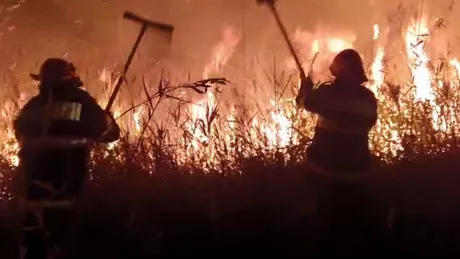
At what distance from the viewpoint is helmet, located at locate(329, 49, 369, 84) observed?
A: 5.26 metres

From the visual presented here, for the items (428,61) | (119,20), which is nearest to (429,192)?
(428,61)

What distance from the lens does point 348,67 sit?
5.26 meters

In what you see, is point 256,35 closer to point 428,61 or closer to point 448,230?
point 428,61

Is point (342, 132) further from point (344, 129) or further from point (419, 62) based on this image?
point (419, 62)

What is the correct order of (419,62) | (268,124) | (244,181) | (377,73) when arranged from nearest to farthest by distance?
(244,181) < (268,124) < (419,62) < (377,73)

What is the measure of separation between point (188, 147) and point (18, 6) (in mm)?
6064

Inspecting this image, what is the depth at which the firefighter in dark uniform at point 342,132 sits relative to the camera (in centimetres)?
526

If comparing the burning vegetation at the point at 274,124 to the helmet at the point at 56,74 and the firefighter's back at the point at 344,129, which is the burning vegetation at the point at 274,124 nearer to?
the helmet at the point at 56,74

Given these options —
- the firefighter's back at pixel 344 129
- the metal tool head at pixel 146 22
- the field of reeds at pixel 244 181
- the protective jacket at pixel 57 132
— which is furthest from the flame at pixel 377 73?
the protective jacket at pixel 57 132

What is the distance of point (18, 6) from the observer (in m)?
12.1

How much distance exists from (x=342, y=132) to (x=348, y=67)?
42cm

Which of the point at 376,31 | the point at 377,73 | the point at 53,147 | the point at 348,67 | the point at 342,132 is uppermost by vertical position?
the point at 376,31

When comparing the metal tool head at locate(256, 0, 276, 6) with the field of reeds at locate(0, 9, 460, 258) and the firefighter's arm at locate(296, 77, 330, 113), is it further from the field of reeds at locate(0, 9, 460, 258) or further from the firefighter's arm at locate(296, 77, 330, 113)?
the firefighter's arm at locate(296, 77, 330, 113)

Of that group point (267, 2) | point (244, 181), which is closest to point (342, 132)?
point (244, 181)
